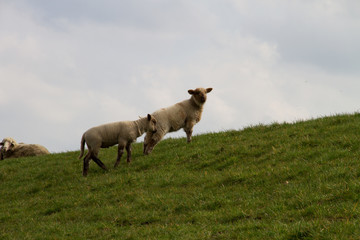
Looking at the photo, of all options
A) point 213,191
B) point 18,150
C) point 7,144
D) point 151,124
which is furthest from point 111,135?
point 7,144

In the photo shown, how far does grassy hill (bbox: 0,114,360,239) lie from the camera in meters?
8.47

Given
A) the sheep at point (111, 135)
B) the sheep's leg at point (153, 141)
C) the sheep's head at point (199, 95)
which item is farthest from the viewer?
the sheep's head at point (199, 95)

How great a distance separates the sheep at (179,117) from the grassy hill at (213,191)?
0.63 m

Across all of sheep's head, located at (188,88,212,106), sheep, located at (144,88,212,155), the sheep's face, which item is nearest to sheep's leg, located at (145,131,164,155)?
sheep, located at (144,88,212,155)

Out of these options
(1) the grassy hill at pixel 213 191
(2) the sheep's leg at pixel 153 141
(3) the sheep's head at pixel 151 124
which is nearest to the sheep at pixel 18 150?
(1) the grassy hill at pixel 213 191

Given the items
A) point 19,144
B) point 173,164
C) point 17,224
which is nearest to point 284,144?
point 173,164

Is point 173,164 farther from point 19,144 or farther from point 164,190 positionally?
point 19,144

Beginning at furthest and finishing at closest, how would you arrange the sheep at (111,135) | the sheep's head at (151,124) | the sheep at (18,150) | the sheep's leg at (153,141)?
the sheep at (18,150) < the sheep's leg at (153,141) < the sheep's head at (151,124) < the sheep at (111,135)

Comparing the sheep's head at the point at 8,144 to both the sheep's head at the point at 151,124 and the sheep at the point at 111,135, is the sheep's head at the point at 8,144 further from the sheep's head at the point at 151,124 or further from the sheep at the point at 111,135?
the sheep's head at the point at 151,124

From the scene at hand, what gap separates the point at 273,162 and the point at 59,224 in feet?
20.4

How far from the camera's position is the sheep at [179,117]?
16.2 metres

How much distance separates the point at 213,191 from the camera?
1128 centimetres

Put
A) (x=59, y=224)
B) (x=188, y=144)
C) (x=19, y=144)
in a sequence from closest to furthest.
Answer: (x=59, y=224) → (x=188, y=144) → (x=19, y=144)

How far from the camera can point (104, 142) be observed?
50.9 feet
